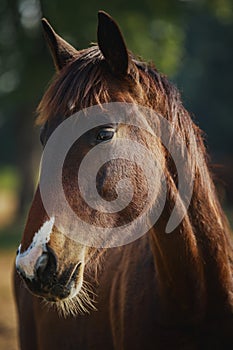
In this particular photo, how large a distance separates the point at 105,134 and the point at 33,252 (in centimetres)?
66

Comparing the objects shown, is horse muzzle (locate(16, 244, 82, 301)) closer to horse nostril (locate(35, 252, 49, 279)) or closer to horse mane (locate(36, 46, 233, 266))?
horse nostril (locate(35, 252, 49, 279))

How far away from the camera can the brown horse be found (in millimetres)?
2805

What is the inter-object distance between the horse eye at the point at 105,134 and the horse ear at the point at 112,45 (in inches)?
13.0

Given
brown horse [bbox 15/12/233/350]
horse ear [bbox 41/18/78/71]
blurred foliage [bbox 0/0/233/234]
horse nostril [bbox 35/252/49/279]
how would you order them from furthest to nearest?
1. blurred foliage [bbox 0/0/233/234]
2. horse ear [bbox 41/18/78/71]
3. brown horse [bbox 15/12/233/350]
4. horse nostril [bbox 35/252/49/279]

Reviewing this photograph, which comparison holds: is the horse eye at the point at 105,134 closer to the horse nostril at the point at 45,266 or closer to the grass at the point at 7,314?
the horse nostril at the point at 45,266

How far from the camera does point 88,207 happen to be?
114 inches

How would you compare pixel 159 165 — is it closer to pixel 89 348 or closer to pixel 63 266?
pixel 63 266

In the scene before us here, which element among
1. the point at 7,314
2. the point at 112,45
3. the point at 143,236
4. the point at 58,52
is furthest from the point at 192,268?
the point at 7,314

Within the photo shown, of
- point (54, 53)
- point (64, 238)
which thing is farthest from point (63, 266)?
point (54, 53)

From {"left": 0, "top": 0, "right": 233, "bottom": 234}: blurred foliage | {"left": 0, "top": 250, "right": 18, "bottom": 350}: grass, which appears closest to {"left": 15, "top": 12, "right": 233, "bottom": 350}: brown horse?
{"left": 0, "top": 250, "right": 18, "bottom": 350}: grass

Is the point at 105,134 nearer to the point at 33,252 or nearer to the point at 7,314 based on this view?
the point at 33,252

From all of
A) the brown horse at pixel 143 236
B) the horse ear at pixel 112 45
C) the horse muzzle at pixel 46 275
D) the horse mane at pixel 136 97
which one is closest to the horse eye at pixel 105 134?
the brown horse at pixel 143 236

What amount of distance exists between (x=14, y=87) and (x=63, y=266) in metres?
16.2

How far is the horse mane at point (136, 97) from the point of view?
2.97 meters
